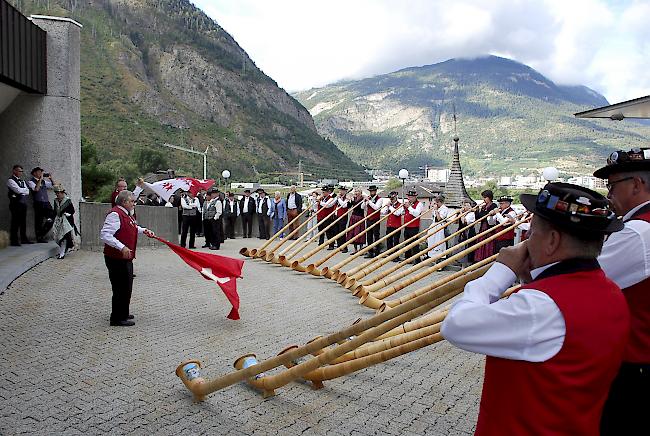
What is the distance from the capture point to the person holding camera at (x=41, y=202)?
13414 millimetres

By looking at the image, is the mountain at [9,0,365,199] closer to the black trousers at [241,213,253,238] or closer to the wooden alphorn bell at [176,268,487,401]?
the black trousers at [241,213,253,238]

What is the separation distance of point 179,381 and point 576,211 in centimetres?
429

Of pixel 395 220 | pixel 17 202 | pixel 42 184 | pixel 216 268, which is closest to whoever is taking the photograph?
pixel 216 268

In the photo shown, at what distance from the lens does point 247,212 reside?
2100 centimetres

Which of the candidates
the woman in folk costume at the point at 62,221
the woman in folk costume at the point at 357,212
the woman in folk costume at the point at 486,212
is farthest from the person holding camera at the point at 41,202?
the woman in folk costume at the point at 486,212

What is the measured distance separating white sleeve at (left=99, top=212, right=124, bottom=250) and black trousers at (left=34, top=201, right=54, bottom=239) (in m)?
7.42

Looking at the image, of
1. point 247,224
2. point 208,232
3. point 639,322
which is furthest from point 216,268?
point 247,224

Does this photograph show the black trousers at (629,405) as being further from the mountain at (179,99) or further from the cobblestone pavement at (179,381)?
the mountain at (179,99)

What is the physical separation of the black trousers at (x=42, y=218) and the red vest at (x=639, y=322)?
13748mm

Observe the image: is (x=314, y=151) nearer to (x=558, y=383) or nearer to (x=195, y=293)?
(x=195, y=293)

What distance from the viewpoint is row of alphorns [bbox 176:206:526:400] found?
3.16 m

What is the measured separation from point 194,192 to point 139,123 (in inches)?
2308

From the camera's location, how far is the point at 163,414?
454 cm

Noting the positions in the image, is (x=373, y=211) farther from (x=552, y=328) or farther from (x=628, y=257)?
(x=552, y=328)
